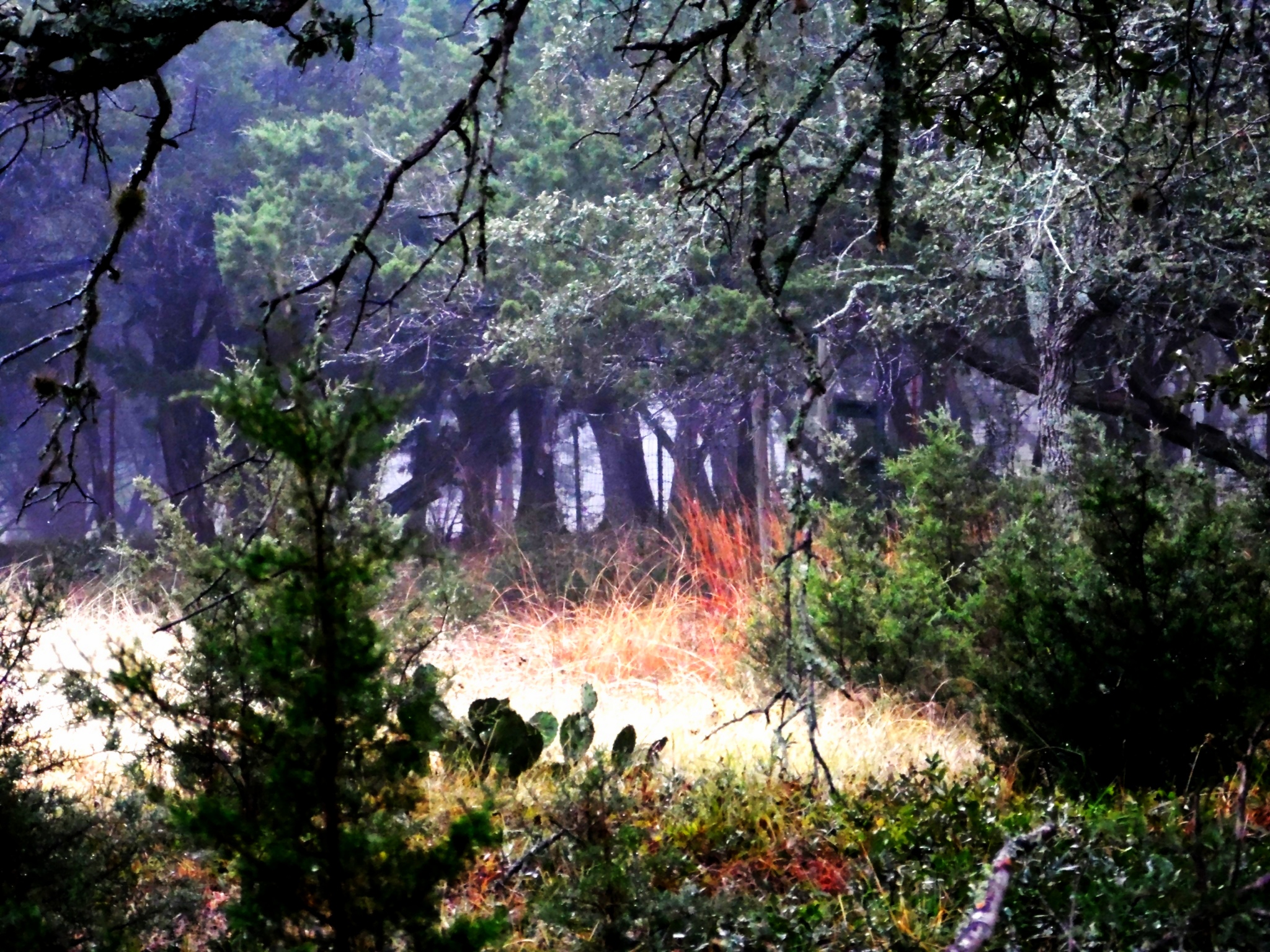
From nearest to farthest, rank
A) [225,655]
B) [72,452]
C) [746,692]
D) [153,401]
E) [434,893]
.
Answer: [434,893] → [72,452] → [225,655] → [746,692] → [153,401]

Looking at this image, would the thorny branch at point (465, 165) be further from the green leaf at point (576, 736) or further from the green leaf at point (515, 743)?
the green leaf at point (515, 743)

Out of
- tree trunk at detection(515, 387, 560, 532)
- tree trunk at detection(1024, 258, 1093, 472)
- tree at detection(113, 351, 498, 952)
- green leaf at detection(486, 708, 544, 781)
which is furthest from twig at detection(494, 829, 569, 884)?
tree trunk at detection(515, 387, 560, 532)

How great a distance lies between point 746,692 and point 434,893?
17.3 ft

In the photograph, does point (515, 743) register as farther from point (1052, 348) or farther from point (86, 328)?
point (1052, 348)

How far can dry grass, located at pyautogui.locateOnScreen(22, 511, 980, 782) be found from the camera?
5055 mm

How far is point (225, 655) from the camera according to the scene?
2.87 meters

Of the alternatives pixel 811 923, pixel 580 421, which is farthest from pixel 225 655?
pixel 580 421

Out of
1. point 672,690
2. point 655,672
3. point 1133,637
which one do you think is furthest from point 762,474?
point 1133,637

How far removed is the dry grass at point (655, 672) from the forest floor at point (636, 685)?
15mm

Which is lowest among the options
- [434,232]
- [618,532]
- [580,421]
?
[618,532]

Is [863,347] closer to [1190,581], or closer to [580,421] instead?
[580,421]

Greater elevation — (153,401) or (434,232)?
(434,232)

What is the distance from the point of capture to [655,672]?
318 inches

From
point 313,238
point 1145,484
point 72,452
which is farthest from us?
point 313,238
